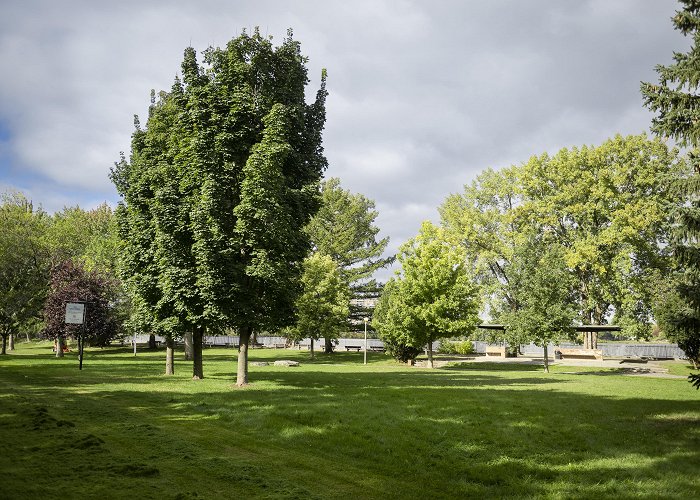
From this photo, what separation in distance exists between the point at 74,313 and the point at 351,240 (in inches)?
1370

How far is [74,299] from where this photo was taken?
142ft

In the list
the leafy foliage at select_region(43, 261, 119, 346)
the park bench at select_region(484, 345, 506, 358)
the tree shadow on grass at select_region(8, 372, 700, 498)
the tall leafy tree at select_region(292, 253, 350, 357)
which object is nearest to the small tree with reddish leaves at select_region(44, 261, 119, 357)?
the leafy foliage at select_region(43, 261, 119, 346)

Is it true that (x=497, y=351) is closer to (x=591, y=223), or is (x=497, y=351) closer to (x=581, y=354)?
(x=581, y=354)

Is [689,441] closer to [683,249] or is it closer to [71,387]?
[683,249]

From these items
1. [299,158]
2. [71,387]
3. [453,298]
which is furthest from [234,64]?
[453,298]

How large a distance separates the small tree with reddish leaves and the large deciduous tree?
24.3 m

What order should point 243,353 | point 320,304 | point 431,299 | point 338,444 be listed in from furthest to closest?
point 320,304
point 431,299
point 243,353
point 338,444

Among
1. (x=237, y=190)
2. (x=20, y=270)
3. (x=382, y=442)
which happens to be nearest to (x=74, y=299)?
(x=20, y=270)

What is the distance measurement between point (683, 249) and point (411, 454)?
9853 mm

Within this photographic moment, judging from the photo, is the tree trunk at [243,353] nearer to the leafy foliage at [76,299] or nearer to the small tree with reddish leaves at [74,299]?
the leafy foliage at [76,299]

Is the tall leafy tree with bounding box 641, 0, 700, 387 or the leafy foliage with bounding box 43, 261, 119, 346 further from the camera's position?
the leafy foliage with bounding box 43, 261, 119, 346

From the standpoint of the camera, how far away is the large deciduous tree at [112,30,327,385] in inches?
753

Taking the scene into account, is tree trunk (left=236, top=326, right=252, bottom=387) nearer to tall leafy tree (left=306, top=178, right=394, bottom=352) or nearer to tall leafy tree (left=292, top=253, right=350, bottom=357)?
tall leafy tree (left=292, top=253, right=350, bottom=357)

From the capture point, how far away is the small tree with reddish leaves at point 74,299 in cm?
4234
